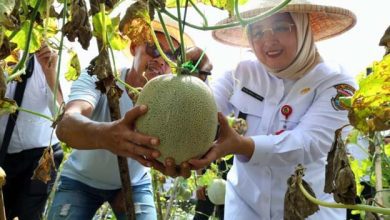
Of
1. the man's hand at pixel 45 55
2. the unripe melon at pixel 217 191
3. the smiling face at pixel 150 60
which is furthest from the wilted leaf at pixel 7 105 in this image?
the unripe melon at pixel 217 191

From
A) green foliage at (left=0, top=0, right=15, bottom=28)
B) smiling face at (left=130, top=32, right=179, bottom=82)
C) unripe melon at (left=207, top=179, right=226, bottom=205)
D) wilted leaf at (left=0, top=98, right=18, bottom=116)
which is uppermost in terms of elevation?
smiling face at (left=130, top=32, right=179, bottom=82)

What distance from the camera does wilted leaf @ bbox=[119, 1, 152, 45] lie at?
2.84ft

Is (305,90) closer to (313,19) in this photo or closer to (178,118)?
(313,19)

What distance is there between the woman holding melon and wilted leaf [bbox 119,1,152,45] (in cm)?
56

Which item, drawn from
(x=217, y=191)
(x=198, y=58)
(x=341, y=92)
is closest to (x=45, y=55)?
(x=198, y=58)

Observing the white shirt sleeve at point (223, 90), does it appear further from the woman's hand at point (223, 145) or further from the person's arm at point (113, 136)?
the person's arm at point (113, 136)

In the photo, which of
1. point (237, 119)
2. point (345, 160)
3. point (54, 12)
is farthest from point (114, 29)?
point (237, 119)

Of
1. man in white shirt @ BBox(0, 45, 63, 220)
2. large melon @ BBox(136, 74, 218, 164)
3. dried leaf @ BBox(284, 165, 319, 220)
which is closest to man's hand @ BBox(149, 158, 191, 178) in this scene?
large melon @ BBox(136, 74, 218, 164)

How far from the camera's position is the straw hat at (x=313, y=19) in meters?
1.62

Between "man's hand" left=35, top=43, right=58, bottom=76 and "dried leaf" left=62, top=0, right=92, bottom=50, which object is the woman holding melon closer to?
"man's hand" left=35, top=43, right=58, bottom=76

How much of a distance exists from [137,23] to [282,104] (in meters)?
0.79

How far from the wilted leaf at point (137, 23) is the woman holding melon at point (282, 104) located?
56 cm

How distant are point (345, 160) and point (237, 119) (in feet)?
2.96

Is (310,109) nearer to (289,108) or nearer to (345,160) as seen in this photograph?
(289,108)
